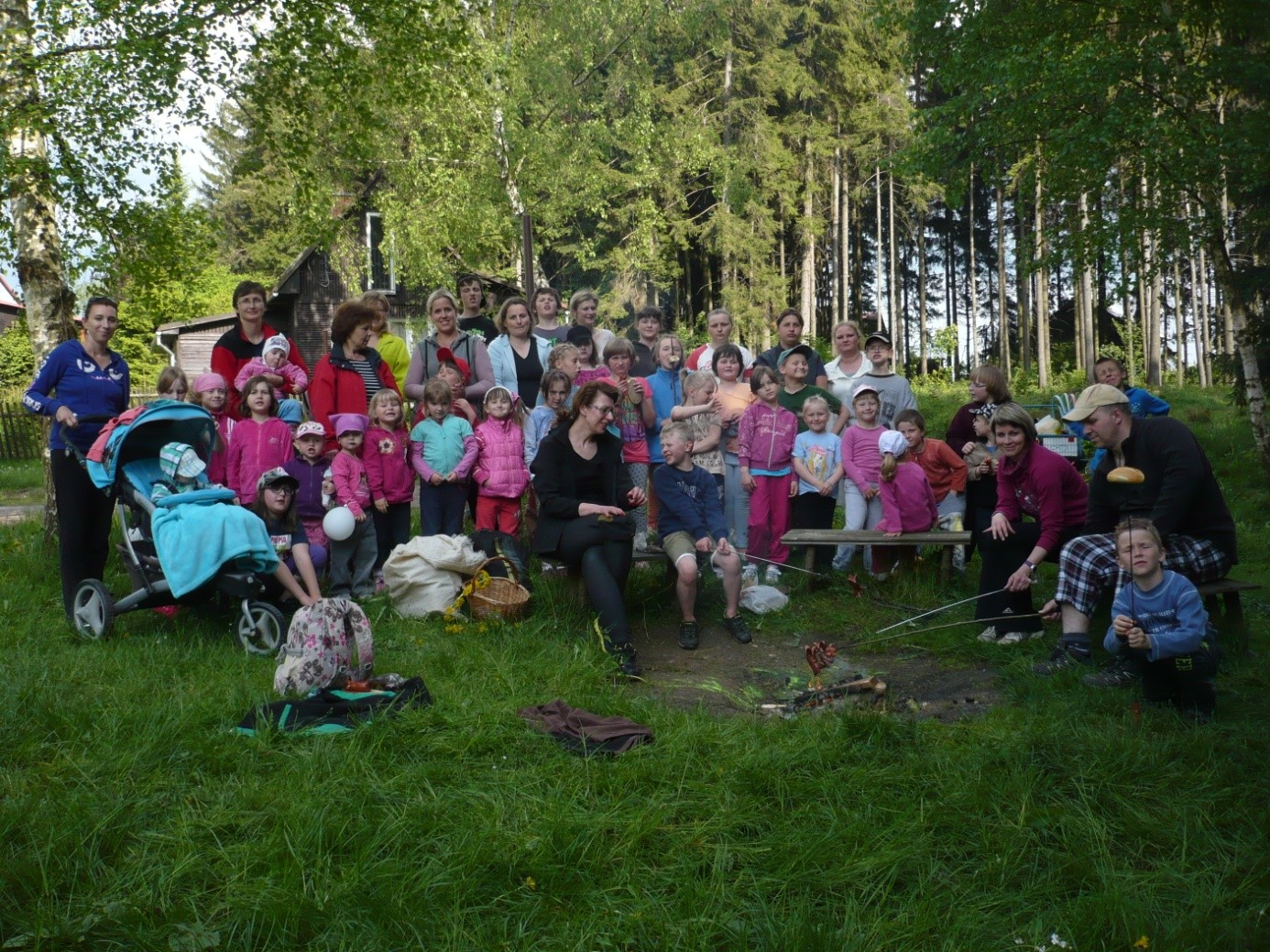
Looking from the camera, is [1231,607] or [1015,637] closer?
[1231,607]

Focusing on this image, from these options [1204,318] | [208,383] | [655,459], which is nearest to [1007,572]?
[655,459]

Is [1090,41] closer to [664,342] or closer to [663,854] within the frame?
[664,342]

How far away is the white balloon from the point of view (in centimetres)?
725

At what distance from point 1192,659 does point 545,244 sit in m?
24.1

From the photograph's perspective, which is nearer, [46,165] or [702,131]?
[46,165]

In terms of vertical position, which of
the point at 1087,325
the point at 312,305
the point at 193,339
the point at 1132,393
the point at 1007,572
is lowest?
the point at 1007,572

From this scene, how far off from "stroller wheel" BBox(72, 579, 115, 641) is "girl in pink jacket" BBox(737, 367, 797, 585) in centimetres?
444

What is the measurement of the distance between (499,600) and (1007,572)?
10.5 ft

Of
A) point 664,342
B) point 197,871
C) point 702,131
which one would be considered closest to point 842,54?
point 702,131

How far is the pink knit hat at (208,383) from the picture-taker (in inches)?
291

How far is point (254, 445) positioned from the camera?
7363 mm

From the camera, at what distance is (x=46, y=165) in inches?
332

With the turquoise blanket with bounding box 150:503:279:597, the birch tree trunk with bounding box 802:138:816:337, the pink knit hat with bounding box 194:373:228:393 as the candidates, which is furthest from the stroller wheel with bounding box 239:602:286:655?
the birch tree trunk with bounding box 802:138:816:337

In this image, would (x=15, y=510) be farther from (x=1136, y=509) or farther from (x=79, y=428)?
(x=1136, y=509)
